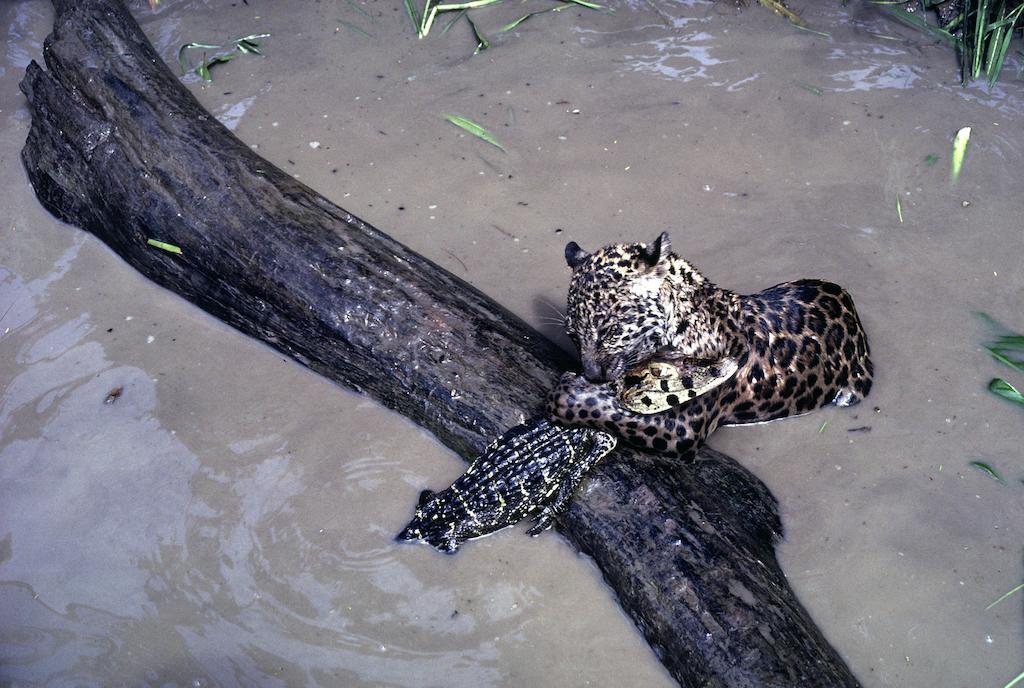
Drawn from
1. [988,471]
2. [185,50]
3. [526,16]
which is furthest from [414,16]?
[988,471]

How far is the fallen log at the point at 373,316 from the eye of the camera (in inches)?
135

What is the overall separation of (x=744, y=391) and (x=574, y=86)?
3.08 m

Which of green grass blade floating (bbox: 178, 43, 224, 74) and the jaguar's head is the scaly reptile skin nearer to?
the jaguar's head

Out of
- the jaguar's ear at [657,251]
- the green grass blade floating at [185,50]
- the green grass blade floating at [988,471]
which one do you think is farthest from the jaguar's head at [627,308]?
the green grass blade floating at [185,50]

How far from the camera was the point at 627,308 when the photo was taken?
403 centimetres

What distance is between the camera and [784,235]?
5.50 meters

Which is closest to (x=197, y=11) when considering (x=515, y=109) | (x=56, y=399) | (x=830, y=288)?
(x=515, y=109)

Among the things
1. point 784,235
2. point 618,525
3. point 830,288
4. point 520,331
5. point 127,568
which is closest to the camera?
point 618,525

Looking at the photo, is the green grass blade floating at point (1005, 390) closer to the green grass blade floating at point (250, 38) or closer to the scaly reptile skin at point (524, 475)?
the scaly reptile skin at point (524, 475)

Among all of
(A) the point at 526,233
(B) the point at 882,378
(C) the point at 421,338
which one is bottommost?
(B) the point at 882,378

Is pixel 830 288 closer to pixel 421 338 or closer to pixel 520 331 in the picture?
pixel 520 331

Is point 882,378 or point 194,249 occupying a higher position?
point 194,249

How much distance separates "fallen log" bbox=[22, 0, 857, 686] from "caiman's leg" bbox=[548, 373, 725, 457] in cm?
8

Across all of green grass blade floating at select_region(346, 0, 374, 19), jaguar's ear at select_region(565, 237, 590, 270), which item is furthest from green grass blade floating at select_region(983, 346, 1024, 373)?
green grass blade floating at select_region(346, 0, 374, 19)
